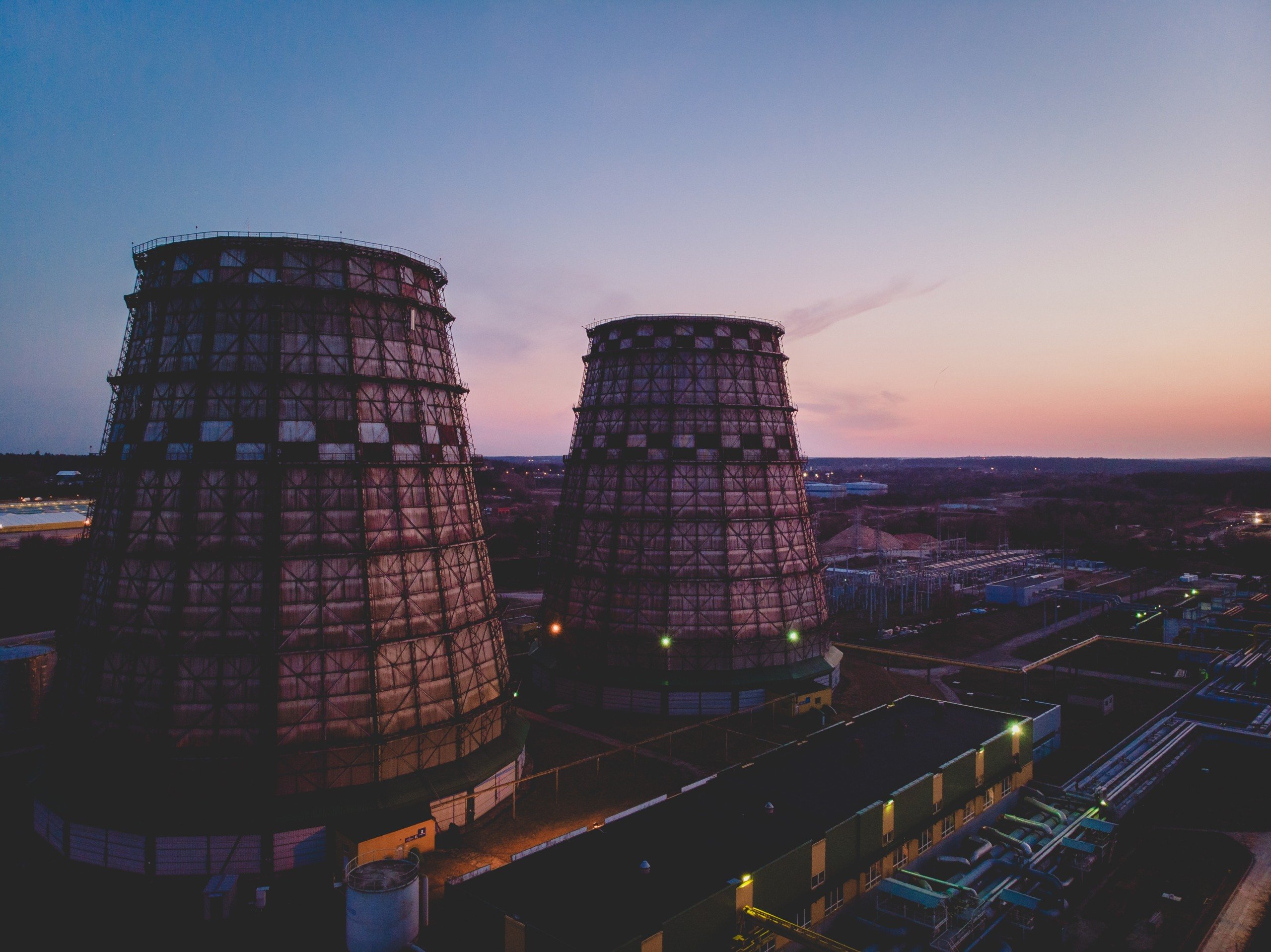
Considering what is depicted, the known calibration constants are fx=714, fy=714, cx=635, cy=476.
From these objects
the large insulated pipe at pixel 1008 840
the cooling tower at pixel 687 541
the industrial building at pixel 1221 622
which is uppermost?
the cooling tower at pixel 687 541

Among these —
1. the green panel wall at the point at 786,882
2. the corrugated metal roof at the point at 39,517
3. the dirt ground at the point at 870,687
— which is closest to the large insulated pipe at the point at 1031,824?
the green panel wall at the point at 786,882

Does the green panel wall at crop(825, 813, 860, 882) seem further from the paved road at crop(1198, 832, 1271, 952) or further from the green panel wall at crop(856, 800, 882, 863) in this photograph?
the paved road at crop(1198, 832, 1271, 952)

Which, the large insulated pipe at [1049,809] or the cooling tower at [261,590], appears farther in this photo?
the large insulated pipe at [1049,809]

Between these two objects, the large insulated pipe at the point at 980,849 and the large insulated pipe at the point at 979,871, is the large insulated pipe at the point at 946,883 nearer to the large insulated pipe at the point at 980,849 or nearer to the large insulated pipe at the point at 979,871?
the large insulated pipe at the point at 979,871

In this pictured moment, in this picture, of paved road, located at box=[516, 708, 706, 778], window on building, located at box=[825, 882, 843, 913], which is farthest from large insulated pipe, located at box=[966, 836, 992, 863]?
paved road, located at box=[516, 708, 706, 778]

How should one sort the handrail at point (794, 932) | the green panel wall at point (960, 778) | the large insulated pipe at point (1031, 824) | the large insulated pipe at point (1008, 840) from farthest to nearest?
the green panel wall at point (960, 778), the large insulated pipe at point (1031, 824), the large insulated pipe at point (1008, 840), the handrail at point (794, 932)

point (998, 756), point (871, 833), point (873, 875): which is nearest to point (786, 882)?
point (871, 833)
